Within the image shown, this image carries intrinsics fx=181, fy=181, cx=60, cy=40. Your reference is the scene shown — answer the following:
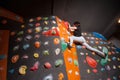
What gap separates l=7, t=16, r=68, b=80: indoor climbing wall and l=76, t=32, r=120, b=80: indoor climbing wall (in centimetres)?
58

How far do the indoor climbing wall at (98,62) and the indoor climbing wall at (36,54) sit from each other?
58 centimetres

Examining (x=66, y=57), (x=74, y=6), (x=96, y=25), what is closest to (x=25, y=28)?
(x=66, y=57)

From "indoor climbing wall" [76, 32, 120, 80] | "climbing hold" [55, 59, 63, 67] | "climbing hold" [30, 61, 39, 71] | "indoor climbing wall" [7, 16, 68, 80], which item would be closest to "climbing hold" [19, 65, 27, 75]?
"indoor climbing wall" [7, 16, 68, 80]

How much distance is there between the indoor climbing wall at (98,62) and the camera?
11.9ft

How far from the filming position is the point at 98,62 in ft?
13.1

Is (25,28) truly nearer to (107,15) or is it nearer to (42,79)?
(42,79)

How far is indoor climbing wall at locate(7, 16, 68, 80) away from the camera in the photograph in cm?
301

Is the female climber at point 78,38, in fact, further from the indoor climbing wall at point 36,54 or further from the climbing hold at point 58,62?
the climbing hold at point 58,62

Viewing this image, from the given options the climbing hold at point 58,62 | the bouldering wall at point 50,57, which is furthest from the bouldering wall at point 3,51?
the climbing hold at point 58,62

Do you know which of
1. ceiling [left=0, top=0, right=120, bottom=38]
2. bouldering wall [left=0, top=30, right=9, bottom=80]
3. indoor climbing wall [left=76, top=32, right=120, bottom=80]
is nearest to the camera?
bouldering wall [left=0, top=30, right=9, bottom=80]

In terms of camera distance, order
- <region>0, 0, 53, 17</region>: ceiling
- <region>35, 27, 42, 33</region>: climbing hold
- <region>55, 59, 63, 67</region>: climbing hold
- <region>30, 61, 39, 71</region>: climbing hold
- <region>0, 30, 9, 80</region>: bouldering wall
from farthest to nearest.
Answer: <region>0, 0, 53, 17</region>: ceiling → <region>35, 27, 42, 33</region>: climbing hold → <region>55, 59, 63, 67</region>: climbing hold → <region>30, 61, 39, 71</region>: climbing hold → <region>0, 30, 9, 80</region>: bouldering wall

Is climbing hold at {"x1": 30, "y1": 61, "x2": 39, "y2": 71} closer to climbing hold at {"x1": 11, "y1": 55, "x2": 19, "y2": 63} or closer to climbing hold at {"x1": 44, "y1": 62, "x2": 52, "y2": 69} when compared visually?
climbing hold at {"x1": 44, "y1": 62, "x2": 52, "y2": 69}

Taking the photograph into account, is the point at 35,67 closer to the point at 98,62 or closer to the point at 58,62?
the point at 58,62

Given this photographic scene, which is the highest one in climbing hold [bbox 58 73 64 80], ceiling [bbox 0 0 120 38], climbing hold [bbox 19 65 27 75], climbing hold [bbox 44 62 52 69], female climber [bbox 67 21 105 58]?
ceiling [bbox 0 0 120 38]
